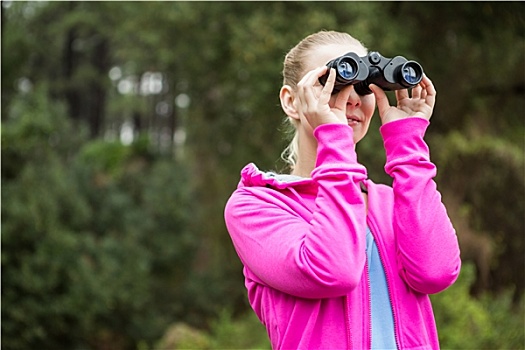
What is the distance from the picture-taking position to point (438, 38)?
905cm

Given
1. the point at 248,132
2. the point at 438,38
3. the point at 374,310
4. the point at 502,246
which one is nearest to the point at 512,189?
the point at 502,246

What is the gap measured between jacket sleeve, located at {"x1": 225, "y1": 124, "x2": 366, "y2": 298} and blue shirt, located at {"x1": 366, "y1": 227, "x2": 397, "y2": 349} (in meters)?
0.11

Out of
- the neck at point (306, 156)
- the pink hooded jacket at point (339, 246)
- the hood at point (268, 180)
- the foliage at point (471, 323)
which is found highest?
the neck at point (306, 156)

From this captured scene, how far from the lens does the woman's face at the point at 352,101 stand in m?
1.84

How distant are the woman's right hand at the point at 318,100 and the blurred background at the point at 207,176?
4.06 meters

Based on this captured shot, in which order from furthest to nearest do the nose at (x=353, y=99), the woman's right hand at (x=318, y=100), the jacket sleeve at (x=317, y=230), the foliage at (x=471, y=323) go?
the foliage at (x=471, y=323) → the nose at (x=353, y=99) → the woman's right hand at (x=318, y=100) → the jacket sleeve at (x=317, y=230)

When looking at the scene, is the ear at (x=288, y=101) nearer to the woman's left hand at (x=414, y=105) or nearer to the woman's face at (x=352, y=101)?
the woman's face at (x=352, y=101)

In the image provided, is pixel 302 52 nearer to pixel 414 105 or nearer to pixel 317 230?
pixel 414 105

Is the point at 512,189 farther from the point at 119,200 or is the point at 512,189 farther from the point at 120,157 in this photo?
the point at 120,157

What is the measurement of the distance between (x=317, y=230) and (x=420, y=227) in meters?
0.25

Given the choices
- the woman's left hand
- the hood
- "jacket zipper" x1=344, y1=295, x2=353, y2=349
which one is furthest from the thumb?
"jacket zipper" x1=344, y1=295, x2=353, y2=349

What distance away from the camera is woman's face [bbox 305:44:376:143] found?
1845 millimetres

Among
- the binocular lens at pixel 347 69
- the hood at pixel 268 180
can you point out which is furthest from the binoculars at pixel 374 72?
the hood at pixel 268 180

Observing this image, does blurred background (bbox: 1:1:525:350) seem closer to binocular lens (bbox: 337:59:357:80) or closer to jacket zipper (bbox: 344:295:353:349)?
jacket zipper (bbox: 344:295:353:349)
